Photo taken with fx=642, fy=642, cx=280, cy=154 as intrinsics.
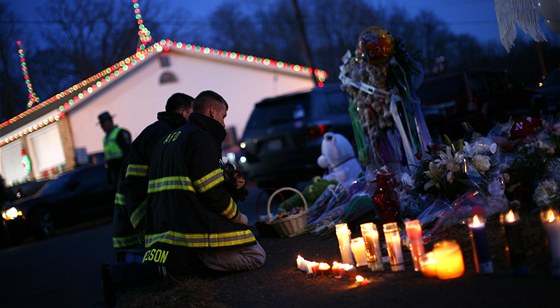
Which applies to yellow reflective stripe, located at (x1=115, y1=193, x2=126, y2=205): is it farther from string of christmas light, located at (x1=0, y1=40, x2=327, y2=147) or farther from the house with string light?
string of christmas light, located at (x1=0, y1=40, x2=327, y2=147)

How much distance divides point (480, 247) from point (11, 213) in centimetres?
1255

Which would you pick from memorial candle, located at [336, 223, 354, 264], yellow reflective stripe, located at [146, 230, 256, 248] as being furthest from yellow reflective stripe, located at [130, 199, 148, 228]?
memorial candle, located at [336, 223, 354, 264]

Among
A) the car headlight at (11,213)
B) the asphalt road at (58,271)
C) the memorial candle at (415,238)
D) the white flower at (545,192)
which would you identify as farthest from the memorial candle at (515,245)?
the car headlight at (11,213)

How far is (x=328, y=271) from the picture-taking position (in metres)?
5.08

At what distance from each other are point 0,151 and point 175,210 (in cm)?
1819

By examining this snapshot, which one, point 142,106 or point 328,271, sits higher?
point 142,106

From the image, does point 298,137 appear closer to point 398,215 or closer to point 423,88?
point 423,88

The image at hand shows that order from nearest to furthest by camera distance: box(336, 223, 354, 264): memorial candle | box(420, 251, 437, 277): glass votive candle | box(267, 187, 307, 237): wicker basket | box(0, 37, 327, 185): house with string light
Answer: box(420, 251, 437, 277): glass votive candle → box(336, 223, 354, 264): memorial candle → box(267, 187, 307, 237): wicker basket → box(0, 37, 327, 185): house with string light

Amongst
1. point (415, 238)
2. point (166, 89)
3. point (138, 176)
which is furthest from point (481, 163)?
point (166, 89)

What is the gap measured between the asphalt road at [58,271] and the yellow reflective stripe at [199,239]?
1345 mm

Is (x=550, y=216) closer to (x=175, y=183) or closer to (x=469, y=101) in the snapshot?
(x=175, y=183)

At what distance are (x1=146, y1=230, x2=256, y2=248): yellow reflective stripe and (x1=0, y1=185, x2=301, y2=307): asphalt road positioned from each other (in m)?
1.35

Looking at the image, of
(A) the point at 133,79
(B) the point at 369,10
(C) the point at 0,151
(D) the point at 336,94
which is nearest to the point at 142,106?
(A) the point at 133,79

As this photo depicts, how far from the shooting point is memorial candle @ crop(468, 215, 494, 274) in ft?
13.6
